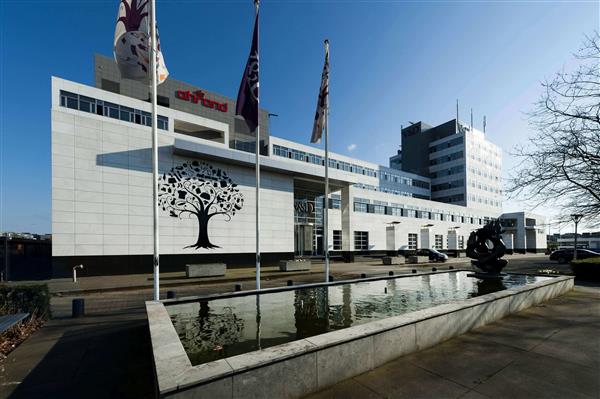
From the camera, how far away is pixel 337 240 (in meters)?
50.0

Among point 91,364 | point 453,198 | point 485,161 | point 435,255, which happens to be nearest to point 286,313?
point 91,364

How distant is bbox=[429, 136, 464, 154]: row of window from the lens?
78.5m

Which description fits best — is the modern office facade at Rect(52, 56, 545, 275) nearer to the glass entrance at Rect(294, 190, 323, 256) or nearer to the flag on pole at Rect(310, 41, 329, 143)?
the glass entrance at Rect(294, 190, 323, 256)

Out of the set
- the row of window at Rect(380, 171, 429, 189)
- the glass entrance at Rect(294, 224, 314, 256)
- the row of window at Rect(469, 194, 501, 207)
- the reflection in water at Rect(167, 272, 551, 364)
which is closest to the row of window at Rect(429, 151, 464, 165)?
the row of window at Rect(380, 171, 429, 189)

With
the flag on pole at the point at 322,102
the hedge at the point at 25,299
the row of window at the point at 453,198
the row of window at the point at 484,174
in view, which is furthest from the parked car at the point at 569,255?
the hedge at the point at 25,299

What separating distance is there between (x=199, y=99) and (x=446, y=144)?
6886 centimetres

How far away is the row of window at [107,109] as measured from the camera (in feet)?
78.0

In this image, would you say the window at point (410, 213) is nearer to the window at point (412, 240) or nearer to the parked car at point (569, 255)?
the window at point (412, 240)

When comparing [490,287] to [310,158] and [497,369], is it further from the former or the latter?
[310,158]

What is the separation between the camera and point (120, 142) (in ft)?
83.1

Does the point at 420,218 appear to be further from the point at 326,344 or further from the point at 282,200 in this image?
the point at 326,344

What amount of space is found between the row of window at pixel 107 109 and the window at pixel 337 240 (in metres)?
31.0

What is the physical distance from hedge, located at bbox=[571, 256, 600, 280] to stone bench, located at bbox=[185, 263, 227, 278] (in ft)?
78.7

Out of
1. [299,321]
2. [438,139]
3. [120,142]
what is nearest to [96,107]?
[120,142]
